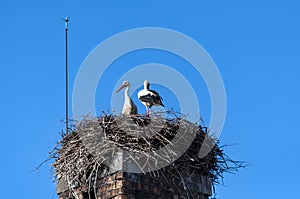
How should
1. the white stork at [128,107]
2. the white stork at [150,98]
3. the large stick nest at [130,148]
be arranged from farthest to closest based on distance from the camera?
the white stork at [150,98] → the white stork at [128,107] → the large stick nest at [130,148]

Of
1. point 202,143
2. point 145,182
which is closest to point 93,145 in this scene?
point 145,182

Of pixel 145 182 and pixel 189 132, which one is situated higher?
pixel 189 132

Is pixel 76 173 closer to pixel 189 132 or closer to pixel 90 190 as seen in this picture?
pixel 90 190

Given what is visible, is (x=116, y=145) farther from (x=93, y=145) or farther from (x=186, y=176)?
(x=186, y=176)

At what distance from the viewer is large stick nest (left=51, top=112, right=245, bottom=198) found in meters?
9.48

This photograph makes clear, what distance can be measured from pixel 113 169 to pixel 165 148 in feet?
2.55

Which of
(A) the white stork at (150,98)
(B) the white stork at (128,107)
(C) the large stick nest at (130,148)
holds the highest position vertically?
(A) the white stork at (150,98)

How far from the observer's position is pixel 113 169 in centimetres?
941

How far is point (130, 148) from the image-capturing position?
9438 mm

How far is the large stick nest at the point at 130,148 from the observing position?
31.1 feet

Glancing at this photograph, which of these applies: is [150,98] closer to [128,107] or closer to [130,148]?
[128,107]

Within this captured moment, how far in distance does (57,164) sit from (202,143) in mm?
2135

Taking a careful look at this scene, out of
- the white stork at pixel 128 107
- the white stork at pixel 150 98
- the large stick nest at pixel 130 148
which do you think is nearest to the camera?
the large stick nest at pixel 130 148

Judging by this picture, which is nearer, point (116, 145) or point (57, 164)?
point (116, 145)
